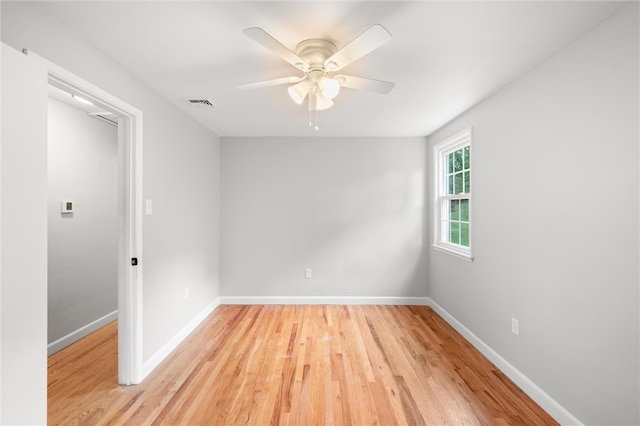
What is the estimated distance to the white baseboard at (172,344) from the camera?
2.26m

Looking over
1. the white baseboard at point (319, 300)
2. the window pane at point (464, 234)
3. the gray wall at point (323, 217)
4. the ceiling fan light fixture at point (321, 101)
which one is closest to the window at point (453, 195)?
the window pane at point (464, 234)

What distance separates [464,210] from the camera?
3154 millimetres

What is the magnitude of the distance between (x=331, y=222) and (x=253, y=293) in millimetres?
1491

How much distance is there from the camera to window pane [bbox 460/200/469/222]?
10.1 feet

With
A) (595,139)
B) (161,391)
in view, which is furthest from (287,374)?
(595,139)

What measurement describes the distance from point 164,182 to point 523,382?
10.9 feet

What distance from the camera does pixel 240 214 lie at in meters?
3.96

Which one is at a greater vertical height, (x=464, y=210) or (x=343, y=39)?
(x=343, y=39)

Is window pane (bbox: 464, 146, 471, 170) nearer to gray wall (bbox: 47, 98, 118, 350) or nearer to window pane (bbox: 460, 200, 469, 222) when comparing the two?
window pane (bbox: 460, 200, 469, 222)

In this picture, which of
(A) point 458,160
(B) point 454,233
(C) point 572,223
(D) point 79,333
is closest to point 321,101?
(C) point 572,223

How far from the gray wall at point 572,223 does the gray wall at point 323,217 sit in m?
1.42

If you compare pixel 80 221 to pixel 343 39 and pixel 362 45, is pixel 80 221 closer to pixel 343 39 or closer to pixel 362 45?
pixel 343 39

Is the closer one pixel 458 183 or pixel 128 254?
pixel 128 254

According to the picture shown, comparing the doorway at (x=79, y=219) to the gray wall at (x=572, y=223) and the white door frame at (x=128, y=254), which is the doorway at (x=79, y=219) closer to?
the white door frame at (x=128, y=254)
